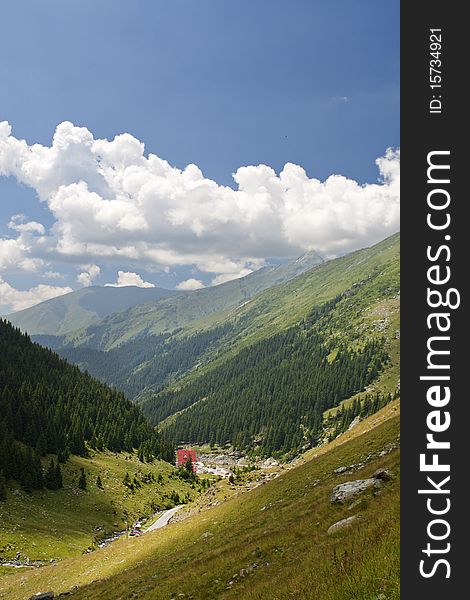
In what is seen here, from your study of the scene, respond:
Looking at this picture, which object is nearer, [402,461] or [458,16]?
[402,461]

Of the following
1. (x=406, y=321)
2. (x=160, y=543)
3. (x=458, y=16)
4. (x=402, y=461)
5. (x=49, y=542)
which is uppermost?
(x=458, y=16)

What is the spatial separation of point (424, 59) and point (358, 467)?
118 feet

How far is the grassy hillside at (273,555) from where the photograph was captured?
11.0 metres

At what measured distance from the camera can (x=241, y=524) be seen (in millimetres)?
36938

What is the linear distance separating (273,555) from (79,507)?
7169 centimetres

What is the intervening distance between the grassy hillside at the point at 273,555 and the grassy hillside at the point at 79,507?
11794 millimetres

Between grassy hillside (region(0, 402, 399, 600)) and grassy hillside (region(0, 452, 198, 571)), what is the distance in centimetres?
1179

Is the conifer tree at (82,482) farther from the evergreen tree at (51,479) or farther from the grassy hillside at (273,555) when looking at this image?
the grassy hillside at (273,555)

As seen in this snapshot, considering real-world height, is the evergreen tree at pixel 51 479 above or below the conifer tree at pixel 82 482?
above

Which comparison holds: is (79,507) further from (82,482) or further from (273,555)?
(273,555)

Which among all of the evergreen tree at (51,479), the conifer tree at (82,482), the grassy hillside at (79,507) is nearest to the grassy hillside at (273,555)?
the grassy hillside at (79,507)

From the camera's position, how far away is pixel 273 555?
808 inches

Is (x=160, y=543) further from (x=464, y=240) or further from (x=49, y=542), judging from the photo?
(x=464, y=240)

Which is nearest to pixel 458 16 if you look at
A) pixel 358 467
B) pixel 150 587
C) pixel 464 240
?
pixel 464 240
